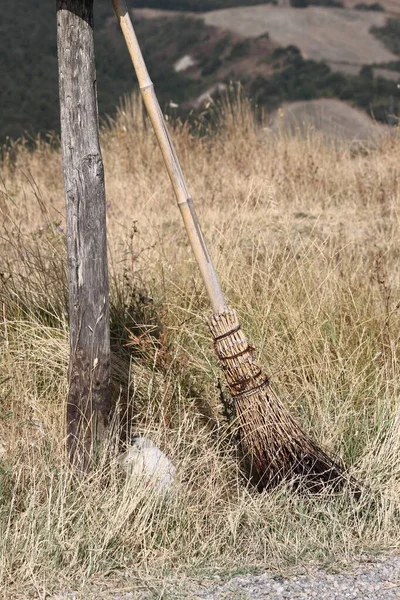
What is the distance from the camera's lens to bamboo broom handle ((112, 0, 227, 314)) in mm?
2938

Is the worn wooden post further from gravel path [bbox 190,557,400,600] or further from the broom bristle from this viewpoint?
gravel path [bbox 190,557,400,600]

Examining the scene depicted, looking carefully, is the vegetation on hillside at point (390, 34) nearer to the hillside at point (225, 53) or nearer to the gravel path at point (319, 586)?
the hillside at point (225, 53)

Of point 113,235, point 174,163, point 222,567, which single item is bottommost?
point 222,567

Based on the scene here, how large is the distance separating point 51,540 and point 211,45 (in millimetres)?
40362

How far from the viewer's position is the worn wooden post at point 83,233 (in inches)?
113

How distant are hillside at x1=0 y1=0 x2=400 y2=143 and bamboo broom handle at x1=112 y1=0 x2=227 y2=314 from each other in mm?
17770

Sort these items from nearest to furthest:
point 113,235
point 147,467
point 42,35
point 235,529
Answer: point 235,529, point 147,467, point 113,235, point 42,35

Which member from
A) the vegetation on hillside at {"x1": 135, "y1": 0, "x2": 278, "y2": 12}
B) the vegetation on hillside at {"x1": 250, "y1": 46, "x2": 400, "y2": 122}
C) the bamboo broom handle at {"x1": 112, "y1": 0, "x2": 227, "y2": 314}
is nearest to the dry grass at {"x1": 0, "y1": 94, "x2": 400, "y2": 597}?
the bamboo broom handle at {"x1": 112, "y1": 0, "x2": 227, "y2": 314}

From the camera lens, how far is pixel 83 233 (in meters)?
2.98

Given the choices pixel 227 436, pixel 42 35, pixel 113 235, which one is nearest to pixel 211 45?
pixel 42 35

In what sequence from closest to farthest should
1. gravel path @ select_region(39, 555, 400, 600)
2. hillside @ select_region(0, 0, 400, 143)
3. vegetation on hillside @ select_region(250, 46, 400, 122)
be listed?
gravel path @ select_region(39, 555, 400, 600) → hillside @ select_region(0, 0, 400, 143) → vegetation on hillside @ select_region(250, 46, 400, 122)

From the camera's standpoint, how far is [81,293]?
303 centimetres

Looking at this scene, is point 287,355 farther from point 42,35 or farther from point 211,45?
point 211,45

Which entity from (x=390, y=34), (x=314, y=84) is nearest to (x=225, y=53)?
(x=314, y=84)
